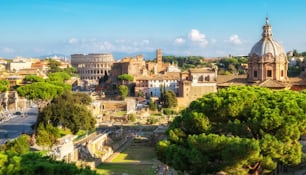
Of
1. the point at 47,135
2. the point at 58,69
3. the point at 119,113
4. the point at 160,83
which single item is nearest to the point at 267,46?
the point at 119,113

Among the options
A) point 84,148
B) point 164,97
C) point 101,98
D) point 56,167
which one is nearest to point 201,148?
point 56,167

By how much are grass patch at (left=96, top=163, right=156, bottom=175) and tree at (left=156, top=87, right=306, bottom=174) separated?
495 cm

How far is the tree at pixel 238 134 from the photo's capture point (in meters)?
16.9

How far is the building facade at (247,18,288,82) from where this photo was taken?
4512cm

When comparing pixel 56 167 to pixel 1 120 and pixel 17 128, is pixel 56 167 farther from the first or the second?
pixel 1 120

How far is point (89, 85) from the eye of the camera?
3287 inches

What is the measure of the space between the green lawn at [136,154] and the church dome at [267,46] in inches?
767

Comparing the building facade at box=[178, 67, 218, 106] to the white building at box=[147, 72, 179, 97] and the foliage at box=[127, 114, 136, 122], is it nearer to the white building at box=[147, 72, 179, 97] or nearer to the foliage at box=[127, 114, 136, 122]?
the white building at box=[147, 72, 179, 97]

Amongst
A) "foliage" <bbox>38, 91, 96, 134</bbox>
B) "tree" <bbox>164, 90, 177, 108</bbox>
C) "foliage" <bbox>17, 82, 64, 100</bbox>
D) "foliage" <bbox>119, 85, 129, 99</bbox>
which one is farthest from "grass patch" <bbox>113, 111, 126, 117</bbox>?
"foliage" <bbox>38, 91, 96, 134</bbox>

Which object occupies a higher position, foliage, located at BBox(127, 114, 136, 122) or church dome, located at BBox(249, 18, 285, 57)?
church dome, located at BBox(249, 18, 285, 57)

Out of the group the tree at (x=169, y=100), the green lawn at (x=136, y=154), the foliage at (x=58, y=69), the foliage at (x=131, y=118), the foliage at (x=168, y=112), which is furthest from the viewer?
the foliage at (x=58, y=69)

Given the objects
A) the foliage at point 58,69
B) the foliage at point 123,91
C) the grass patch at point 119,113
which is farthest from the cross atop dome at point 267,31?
the foliage at point 58,69

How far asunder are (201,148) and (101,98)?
47.8 m

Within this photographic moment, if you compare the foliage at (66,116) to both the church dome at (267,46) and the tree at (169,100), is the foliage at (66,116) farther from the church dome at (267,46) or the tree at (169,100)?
the church dome at (267,46)
